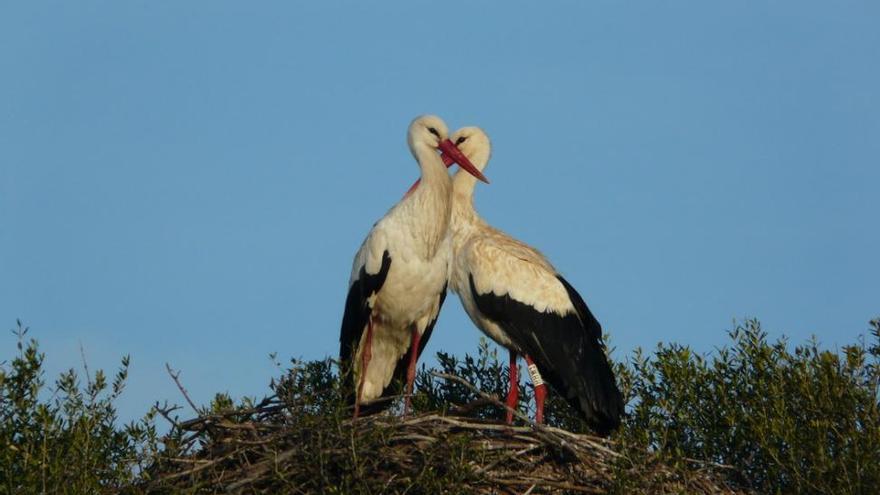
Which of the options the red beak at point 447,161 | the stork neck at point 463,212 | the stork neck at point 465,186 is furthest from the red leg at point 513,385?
the red beak at point 447,161

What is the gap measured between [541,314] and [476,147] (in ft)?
5.82

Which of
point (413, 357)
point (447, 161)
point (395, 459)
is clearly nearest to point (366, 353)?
point (413, 357)

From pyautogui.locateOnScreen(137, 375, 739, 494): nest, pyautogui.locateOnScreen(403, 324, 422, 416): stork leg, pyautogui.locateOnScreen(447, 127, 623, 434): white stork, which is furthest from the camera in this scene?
pyautogui.locateOnScreen(403, 324, 422, 416): stork leg

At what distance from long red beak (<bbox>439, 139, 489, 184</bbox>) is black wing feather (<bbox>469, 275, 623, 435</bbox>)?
35.6 inches

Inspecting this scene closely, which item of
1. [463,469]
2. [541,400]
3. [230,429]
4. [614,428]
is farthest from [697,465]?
[230,429]

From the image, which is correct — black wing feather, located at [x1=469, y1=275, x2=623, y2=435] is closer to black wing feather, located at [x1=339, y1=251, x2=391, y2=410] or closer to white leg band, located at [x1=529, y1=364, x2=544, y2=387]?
white leg band, located at [x1=529, y1=364, x2=544, y2=387]

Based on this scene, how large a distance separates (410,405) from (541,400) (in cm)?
97

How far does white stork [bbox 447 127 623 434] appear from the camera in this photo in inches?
413

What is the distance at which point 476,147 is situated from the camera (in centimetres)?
1198

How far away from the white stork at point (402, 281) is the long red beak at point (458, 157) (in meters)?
0.01

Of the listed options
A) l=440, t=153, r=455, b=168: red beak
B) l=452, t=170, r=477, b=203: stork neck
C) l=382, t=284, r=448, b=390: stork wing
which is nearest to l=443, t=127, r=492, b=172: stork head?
l=452, t=170, r=477, b=203: stork neck

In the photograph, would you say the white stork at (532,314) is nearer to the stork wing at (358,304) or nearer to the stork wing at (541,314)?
the stork wing at (541,314)

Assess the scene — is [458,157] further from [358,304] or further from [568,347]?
[568,347]

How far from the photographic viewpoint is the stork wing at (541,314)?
10.6m
